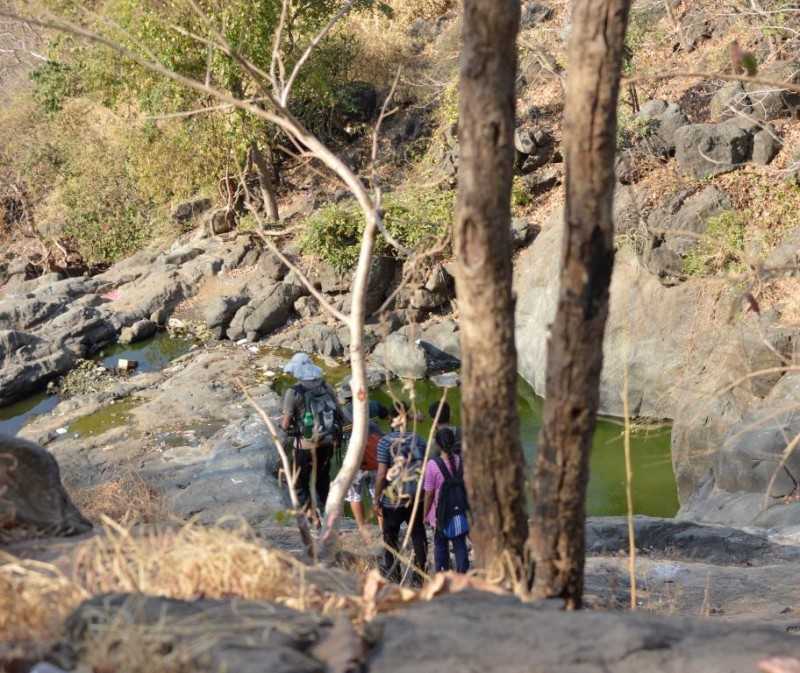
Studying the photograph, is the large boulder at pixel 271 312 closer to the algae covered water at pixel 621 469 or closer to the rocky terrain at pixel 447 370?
the rocky terrain at pixel 447 370

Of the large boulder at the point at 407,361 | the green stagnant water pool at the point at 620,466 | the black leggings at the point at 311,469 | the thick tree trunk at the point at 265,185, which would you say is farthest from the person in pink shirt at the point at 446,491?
the thick tree trunk at the point at 265,185

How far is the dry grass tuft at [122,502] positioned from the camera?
6640 mm

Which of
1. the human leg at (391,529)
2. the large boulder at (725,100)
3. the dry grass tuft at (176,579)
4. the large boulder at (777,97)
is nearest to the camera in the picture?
the dry grass tuft at (176,579)

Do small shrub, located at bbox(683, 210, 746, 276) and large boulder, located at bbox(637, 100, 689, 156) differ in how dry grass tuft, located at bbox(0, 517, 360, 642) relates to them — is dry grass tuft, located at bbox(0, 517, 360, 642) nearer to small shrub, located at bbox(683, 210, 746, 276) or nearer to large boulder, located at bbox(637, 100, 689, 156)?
small shrub, located at bbox(683, 210, 746, 276)

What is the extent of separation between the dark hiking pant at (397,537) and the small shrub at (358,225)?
Result: 36.9 feet

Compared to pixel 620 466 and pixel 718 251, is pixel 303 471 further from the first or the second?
pixel 718 251

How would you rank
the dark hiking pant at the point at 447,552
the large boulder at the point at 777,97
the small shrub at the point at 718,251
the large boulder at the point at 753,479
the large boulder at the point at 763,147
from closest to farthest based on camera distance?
1. the dark hiking pant at the point at 447,552
2. the large boulder at the point at 753,479
3. the small shrub at the point at 718,251
4. the large boulder at the point at 763,147
5. the large boulder at the point at 777,97

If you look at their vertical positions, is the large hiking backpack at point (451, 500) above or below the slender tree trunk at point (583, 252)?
below

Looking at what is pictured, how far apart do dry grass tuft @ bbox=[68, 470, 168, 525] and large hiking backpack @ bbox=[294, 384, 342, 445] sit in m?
1.24

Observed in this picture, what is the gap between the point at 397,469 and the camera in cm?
546

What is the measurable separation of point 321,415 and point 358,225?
11576 millimetres

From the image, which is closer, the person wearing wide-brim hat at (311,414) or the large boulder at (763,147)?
the person wearing wide-brim hat at (311,414)

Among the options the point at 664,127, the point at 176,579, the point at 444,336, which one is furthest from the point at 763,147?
the point at 176,579

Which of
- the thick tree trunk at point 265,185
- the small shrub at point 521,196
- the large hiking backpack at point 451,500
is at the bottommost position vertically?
the large hiking backpack at point 451,500
